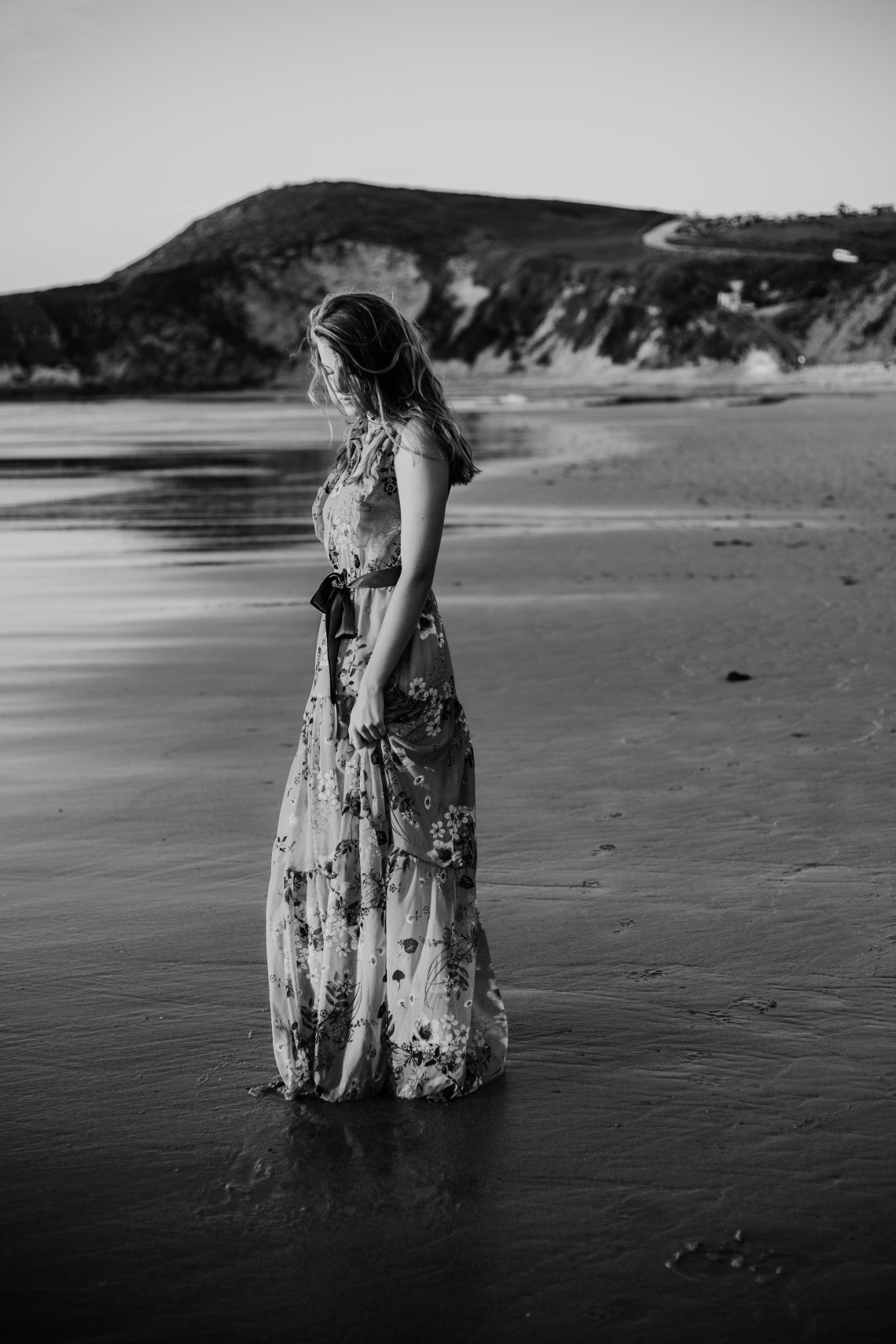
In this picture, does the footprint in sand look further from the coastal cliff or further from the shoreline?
the coastal cliff

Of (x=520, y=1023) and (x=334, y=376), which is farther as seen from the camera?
(x=520, y=1023)

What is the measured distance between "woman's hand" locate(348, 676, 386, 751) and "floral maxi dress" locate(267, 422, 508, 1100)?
0.11ft

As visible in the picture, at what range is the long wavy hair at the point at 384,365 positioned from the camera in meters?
3.22

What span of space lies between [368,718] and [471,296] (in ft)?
374

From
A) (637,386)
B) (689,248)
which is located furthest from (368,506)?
(689,248)

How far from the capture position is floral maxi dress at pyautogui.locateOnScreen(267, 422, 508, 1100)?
11.0ft

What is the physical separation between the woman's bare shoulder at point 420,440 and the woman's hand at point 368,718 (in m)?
0.50

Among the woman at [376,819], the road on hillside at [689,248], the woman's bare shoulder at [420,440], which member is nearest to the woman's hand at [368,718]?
the woman at [376,819]

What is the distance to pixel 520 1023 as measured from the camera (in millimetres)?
3832

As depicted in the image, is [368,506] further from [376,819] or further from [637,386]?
[637,386]

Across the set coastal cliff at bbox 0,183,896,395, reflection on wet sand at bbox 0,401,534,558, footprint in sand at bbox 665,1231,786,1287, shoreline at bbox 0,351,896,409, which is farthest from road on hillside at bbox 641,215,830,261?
footprint in sand at bbox 665,1231,786,1287

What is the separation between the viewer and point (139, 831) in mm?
5473

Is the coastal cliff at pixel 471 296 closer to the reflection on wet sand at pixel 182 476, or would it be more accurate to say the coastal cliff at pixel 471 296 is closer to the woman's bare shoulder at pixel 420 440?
the reflection on wet sand at pixel 182 476

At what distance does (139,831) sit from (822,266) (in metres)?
84.8
